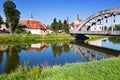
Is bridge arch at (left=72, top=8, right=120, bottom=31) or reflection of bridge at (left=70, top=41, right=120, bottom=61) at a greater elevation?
bridge arch at (left=72, top=8, right=120, bottom=31)

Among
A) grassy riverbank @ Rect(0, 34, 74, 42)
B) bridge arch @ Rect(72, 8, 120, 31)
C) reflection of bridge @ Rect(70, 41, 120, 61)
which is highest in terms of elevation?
bridge arch @ Rect(72, 8, 120, 31)

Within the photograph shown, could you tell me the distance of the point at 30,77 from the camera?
41.7 ft

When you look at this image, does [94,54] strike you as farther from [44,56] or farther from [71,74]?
[71,74]

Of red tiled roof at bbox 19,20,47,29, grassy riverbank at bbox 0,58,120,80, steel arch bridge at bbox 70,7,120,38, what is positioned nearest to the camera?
grassy riverbank at bbox 0,58,120,80

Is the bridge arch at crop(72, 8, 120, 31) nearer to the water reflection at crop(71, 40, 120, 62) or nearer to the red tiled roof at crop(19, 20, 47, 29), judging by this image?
the water reflection at crop(71, 40, 120, 62)

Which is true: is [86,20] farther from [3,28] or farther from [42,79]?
[42,79]

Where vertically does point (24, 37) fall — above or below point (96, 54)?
above

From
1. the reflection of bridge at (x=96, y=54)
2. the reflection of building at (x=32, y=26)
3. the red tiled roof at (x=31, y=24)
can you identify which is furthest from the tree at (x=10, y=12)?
the reflection of bridge at (x=96, y=54)

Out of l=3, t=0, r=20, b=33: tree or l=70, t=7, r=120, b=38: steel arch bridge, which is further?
l=3, t=0, r=20, b=33: tree

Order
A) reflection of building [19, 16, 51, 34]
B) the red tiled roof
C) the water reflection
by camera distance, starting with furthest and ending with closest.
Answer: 1. the red tiled roof
2. reflection of building [19, 16, 51, 34]
3. the water reflection

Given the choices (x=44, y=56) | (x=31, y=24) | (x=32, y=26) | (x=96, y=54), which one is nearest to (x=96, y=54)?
(x=96, y=54)

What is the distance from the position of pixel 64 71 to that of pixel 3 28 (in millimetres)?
68004

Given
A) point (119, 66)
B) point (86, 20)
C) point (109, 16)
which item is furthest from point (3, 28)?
point (119, 66)

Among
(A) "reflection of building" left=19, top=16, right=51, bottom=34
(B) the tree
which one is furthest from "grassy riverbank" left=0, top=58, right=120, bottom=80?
(A) "reflection of building" left=19, top=16, right=51, bottom=34
